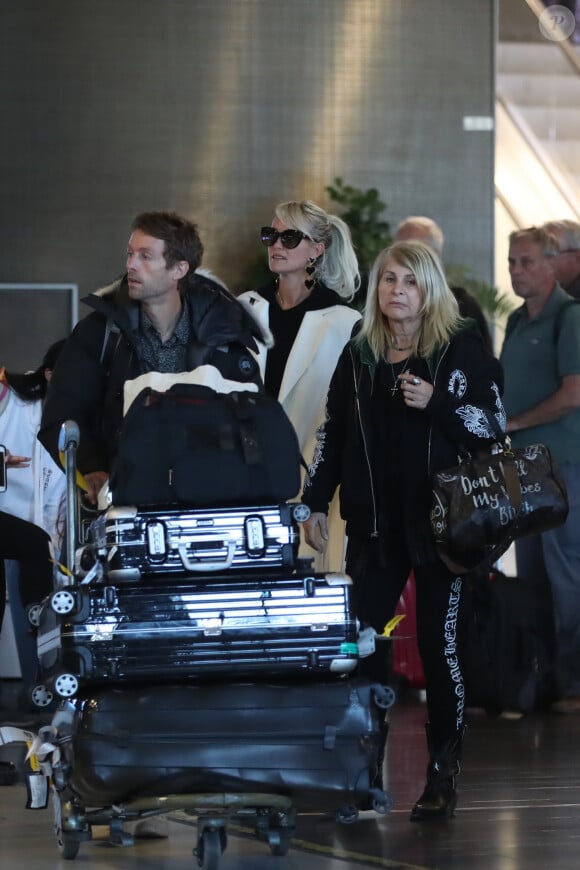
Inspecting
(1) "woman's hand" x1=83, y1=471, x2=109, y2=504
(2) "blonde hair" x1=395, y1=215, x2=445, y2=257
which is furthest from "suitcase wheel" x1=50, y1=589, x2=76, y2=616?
(2) "blonde hair" x1=395, y1=215, x2=445, y2=257

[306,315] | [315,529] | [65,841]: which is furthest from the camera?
[306,315]

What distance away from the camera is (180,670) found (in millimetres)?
3191

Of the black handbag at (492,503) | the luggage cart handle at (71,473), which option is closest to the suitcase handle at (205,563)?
the luggage cart handle at (71,473)

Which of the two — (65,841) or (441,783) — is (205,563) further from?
(441,783)

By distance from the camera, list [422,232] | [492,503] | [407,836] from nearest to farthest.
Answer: [407,836]
[492,503]
[422,232]

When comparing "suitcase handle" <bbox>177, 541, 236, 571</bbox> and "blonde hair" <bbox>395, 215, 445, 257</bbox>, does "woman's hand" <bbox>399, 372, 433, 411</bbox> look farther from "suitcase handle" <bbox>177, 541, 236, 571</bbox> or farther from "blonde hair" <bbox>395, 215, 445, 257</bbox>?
"blonde hair" <bbox>395, 215, 445, 257</bbox>

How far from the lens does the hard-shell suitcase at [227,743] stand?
10.1 ft

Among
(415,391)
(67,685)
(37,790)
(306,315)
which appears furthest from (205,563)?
(306,315)

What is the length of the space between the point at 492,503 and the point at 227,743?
1161 millimetres

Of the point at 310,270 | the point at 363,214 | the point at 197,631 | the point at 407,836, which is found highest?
the point at 363,214

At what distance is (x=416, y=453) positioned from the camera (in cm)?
404

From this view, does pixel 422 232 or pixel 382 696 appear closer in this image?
pixel 382 696

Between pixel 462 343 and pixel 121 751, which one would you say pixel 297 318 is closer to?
pixel 462 343

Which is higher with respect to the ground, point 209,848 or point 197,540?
point 197,540
